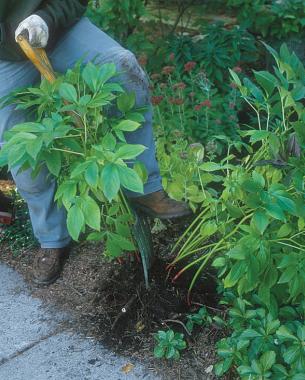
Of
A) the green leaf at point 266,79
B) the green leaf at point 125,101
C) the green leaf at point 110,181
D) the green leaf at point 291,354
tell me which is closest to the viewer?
the green leaf at point 110,181

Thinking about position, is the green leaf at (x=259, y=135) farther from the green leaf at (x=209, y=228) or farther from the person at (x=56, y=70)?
the person at (x=56, y=70)

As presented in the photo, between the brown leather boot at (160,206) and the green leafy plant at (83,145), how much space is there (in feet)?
1.21

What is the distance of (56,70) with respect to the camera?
121 inches

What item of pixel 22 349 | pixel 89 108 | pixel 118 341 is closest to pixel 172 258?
pixel 118 341

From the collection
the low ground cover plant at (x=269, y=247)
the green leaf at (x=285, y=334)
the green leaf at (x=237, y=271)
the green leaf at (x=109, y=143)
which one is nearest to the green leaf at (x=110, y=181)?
the green leaf at (x=109, y=143)

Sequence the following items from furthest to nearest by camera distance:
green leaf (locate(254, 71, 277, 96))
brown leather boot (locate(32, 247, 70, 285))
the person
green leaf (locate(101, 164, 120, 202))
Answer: brown leather boot (locate(32, 247, 70, 285)) → the person → green leaf (locate(254, 71, 277, 96)) → green leaf (locate(101, 164, 120, 202))

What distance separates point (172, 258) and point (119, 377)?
0.73 meters

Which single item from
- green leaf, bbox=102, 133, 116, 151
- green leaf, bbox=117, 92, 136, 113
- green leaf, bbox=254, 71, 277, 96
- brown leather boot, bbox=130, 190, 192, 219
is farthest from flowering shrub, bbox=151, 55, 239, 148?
green leaf, bbox=102, 133, 116, 151

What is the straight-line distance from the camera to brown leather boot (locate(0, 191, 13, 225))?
3.80 meters

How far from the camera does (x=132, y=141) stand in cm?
299

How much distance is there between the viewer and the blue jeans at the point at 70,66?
290 centimetres

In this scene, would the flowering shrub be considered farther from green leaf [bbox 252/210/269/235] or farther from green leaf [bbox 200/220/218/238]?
green leaf [bbox 252/210/269/235]

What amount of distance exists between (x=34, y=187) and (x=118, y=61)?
30.2 inches

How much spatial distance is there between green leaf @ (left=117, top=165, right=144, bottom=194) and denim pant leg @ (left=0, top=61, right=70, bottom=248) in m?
0.79
